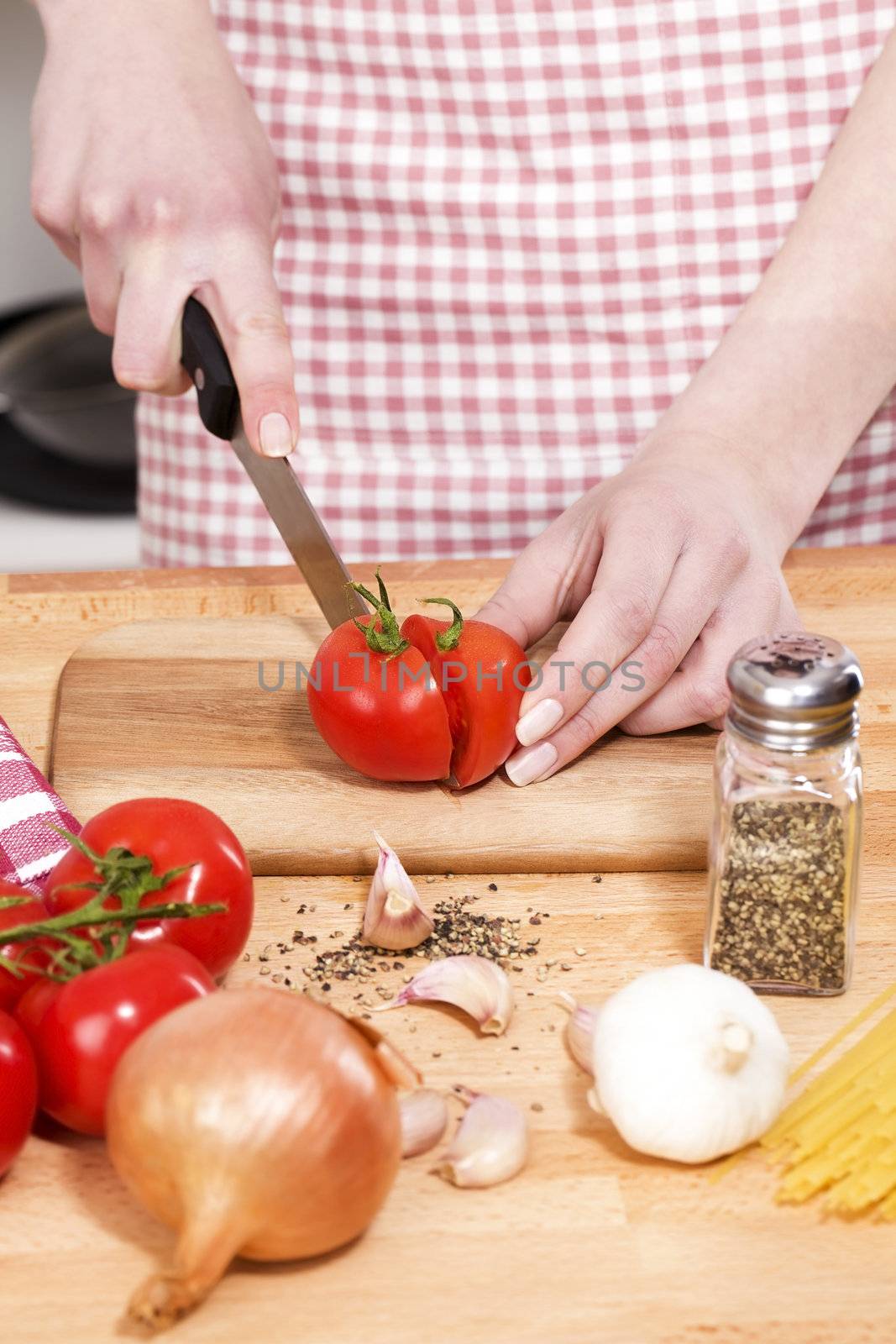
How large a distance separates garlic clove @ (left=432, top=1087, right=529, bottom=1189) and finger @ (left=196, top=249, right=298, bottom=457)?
1.98 feet

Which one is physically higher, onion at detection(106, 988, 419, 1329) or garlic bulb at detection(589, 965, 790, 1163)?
onion at detection(106, 988, 419, 1329)

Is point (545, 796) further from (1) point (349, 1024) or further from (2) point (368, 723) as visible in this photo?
(1) point (349, 1024)

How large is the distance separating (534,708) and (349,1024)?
1.52 ft

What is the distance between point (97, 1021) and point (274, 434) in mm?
583

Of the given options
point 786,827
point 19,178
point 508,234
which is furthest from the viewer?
point 19,178

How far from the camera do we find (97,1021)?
794 mm

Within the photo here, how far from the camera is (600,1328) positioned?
74 centimetres

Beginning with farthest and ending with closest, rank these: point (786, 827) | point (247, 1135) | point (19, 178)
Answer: point (19, 178)
point (786, 827)
point (247, 1135)

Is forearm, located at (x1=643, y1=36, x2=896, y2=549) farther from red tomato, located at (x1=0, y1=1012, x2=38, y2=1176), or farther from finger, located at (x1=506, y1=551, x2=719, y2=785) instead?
red tomato, located at (x1=0, y1=1012, x2=38, y2=1176)

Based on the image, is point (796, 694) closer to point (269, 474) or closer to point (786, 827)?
point (786, 827)

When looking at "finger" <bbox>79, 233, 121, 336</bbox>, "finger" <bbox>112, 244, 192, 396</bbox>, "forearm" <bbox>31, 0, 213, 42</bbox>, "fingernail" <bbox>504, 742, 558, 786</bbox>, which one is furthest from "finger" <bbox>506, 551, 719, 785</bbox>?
"forearm" <bbox>31, 0, 213, 42</bbox>

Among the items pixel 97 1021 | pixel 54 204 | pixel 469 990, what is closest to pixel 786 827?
pixel 469 990

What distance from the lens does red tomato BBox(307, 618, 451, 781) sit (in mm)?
1158

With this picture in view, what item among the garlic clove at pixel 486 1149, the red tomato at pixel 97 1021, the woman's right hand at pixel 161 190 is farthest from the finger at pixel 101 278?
the garlic clove at pixel 486 1149
